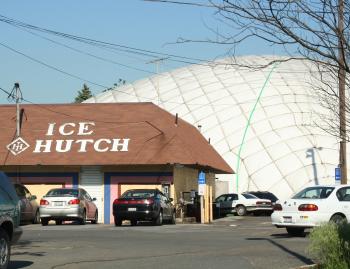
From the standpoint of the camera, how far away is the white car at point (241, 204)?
42781 mm

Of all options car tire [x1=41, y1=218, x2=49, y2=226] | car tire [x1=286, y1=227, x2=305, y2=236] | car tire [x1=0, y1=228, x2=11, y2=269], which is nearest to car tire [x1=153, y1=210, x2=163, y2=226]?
car tire [x1=41, y1=218, x2=49, y2=226]

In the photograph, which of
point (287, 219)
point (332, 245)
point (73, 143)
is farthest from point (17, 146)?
point (332, 245)

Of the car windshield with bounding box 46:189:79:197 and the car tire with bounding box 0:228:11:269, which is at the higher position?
the car windshield with bounding box 46:189:79:197

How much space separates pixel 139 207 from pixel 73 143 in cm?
1000

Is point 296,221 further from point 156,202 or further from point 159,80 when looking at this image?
point 159,80

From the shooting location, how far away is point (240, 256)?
48.7 ft

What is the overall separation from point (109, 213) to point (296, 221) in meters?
17.4

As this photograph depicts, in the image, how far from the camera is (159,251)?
16.0 meters

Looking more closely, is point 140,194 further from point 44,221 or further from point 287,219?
point 287,219

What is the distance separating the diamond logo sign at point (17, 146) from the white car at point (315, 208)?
63.0 feet

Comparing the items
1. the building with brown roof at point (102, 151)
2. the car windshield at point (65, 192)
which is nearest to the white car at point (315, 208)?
the car windshield at point (65, 192)

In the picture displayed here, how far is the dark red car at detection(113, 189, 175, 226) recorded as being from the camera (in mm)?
28391

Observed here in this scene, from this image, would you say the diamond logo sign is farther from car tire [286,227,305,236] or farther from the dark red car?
car tire [286,227,305,236]

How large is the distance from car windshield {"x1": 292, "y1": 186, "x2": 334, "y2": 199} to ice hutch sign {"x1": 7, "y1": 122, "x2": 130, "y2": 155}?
625 inches
